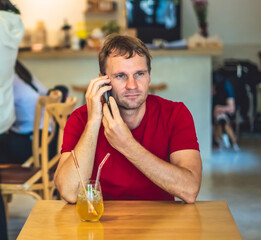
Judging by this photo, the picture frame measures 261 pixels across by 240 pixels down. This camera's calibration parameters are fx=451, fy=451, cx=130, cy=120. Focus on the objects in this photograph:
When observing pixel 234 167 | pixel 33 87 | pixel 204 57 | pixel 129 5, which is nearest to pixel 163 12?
→ pixel 129 5

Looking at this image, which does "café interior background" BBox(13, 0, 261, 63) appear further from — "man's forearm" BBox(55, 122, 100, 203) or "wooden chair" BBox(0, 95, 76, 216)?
"man's forearm" BBox(55, 122, 100, 203)

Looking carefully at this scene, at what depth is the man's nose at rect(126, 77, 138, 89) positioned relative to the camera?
171cm

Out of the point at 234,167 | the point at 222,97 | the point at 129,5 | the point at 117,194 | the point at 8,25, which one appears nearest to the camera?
the point at 117,194

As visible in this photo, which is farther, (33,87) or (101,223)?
(33,87)

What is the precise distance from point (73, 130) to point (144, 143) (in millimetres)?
292

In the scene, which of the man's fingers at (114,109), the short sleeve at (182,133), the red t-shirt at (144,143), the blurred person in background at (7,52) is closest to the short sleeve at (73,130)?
the red t-shirt at (144,143)

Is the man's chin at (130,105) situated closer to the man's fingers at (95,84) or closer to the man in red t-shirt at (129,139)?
the man in red t-shirt at (129,139)

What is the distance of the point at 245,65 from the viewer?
23.0 feet

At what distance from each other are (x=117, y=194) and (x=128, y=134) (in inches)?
11.0

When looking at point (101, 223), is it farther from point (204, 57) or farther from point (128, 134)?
point (204, 57)

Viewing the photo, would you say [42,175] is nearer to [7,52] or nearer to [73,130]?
[7,52]

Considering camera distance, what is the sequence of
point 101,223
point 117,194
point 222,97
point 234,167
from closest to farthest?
1. point 101,223
2. point 117,194
3. point 234,167
4. point 222,97

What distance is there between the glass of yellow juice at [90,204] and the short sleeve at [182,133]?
48 cm

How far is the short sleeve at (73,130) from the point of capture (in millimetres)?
1775
